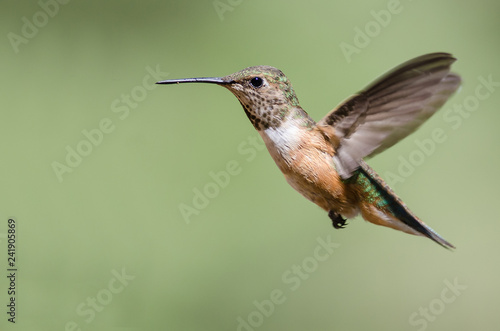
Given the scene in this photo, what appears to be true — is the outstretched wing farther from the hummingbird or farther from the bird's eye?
the bird's eye

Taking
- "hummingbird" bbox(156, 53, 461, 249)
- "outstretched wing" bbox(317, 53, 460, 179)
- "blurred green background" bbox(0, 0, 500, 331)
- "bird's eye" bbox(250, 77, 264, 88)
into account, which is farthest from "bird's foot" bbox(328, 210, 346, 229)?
"blurred green background" bbox(0, 0, 500, 331)

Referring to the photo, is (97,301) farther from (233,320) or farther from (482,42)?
(482,42)

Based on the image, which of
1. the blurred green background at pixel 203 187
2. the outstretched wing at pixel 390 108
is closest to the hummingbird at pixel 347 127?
the outstretched wing at pixel 390 108

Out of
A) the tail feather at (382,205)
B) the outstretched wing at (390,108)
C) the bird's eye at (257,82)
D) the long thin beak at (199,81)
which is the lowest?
the tail feather at (382,205)

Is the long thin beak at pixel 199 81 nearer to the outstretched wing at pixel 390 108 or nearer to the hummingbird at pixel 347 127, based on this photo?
the hummingbird at pixel 347 127

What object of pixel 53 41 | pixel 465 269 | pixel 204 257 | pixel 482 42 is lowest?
pixel 465 269

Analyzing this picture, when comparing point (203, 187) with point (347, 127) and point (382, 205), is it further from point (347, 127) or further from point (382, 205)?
point (347, 127)

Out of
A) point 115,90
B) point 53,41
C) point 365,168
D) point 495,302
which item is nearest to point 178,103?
point 115,90

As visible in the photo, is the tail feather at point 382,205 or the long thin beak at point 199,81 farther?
the tail feather at point 382,205
